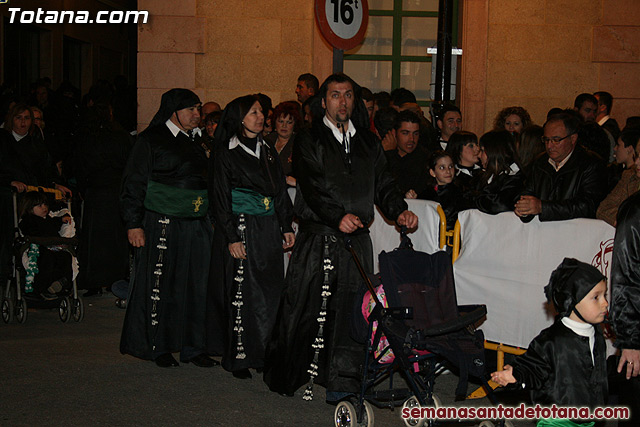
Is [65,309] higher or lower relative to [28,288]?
lower

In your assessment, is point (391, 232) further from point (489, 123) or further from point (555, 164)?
point (489, 123)

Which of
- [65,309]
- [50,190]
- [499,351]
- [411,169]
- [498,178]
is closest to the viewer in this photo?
[499,351]

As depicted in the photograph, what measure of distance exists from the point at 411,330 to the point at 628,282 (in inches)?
48.3

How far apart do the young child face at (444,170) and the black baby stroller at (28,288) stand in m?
4.11

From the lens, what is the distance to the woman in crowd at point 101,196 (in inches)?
417

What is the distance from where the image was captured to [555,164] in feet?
22.7

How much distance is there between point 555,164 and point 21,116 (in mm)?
6366

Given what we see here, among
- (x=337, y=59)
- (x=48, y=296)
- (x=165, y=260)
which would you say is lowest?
(x=48, y=296)

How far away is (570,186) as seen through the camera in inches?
263

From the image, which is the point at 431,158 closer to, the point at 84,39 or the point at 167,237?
the point at 167,237

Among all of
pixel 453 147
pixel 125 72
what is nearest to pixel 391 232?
pixel 453 147

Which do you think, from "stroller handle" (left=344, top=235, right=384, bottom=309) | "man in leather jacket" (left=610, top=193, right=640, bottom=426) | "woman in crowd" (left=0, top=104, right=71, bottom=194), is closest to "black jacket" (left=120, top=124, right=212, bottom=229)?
"stroller handle" (left=344, top=235, right=384, bottom=309)


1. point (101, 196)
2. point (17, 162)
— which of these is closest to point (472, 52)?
point (101, 196)

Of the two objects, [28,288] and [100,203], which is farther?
[100,203]
